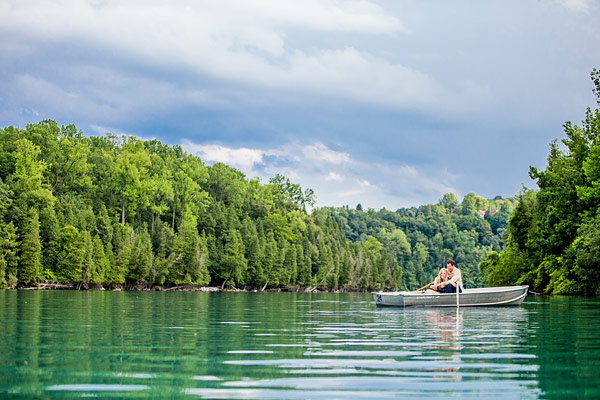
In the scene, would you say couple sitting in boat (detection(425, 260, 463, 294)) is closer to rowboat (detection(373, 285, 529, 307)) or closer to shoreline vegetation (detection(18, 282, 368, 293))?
rowboat (detection(373, 285, 529, 307))

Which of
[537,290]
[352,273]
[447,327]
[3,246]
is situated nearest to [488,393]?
[447,327]

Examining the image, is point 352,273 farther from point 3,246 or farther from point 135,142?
point 3,246

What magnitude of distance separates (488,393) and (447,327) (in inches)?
502

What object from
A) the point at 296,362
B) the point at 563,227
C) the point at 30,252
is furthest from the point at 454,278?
the point at 30,252

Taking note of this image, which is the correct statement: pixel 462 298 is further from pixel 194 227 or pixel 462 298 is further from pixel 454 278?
pixel 194 227

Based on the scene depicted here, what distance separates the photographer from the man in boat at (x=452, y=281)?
34.7 meters

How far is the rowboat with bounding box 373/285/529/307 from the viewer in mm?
35594

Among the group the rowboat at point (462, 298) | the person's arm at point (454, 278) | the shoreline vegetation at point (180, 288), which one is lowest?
the shoreline vegetation at point (180, 288)

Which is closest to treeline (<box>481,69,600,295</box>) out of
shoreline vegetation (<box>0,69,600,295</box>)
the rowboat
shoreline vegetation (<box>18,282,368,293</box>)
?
shoreline vegetation (<box>0,69,600,295</box>)

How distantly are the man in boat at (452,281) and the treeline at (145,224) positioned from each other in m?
65.5

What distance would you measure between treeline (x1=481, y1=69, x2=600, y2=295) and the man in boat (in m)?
25.2

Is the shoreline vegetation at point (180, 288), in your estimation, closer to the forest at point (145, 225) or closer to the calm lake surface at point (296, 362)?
the forest at point (145, 225)

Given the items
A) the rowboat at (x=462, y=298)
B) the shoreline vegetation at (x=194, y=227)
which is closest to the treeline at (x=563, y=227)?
the shoreline vegetation at (x=194, y=227)

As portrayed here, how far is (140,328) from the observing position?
2152 centimetres
